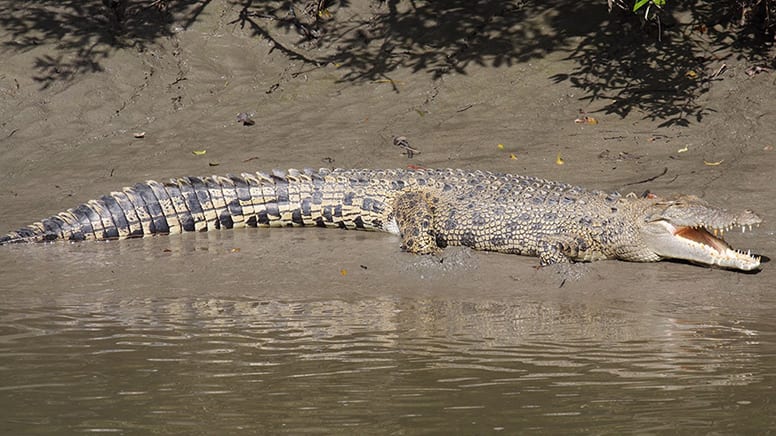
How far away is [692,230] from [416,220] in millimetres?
1980

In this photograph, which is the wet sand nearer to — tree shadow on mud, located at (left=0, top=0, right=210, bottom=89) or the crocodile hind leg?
tree shadow on mud, located at (left=0, top=0, right=210, bottom=89)

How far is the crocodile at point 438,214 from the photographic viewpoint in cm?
697

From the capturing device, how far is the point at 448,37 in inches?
455

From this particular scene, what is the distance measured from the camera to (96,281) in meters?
6.58

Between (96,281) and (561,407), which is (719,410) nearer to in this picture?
(561,407)

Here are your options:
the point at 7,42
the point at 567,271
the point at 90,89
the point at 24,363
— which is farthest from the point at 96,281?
the point at 7,42

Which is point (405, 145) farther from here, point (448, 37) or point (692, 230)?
point (692, 230)

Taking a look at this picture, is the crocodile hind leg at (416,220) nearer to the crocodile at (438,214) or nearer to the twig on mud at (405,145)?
the crocodile at (438,214)

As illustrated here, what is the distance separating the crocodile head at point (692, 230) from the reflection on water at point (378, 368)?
103 cm

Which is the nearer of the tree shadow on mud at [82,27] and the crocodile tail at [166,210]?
the crocodile tail at [166,210]

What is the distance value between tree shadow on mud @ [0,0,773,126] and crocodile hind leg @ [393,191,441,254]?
3150mm

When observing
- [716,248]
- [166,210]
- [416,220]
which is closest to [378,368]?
[416,220]

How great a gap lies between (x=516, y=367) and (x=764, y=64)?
6.70 metres

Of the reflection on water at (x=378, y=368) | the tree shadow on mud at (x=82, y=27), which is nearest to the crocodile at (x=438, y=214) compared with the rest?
the reflection on water at (x=378, y=368)
